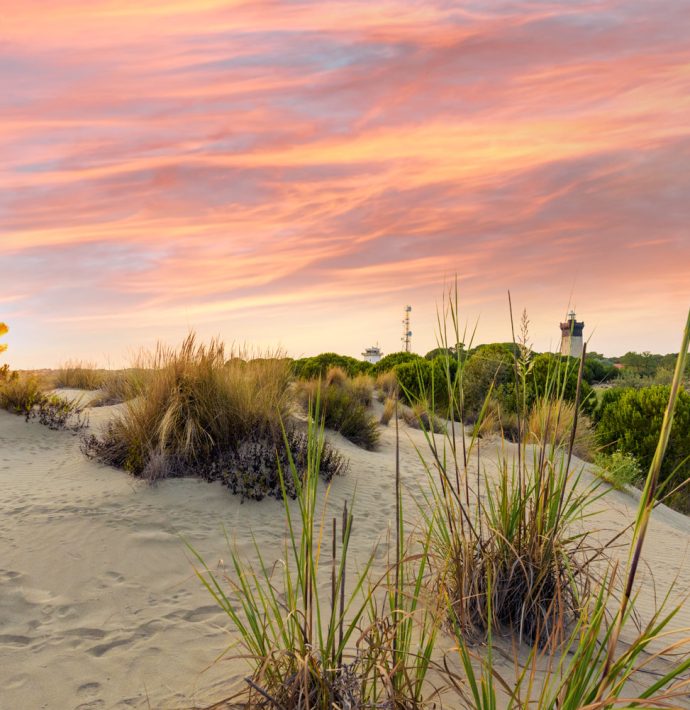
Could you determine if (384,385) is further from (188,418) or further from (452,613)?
(452,613)

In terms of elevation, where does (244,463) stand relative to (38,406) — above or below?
below

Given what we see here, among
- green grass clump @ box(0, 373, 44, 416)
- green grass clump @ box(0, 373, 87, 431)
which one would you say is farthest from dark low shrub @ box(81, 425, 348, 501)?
green grass clump @ box(0, 373, 44, 416)

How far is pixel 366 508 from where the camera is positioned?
6.42 metres

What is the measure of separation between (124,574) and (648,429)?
10.5m

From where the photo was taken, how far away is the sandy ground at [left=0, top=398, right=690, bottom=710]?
3.20 m

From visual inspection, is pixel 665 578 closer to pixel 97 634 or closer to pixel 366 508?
pixel 366 508

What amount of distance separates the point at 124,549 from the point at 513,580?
3.19 m

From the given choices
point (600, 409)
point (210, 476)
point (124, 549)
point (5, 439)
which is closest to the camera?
point (124, 549)

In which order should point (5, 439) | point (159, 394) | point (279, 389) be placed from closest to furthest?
point (159, 394), point (279, 389), point (5, 439)

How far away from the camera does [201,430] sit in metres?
6.65

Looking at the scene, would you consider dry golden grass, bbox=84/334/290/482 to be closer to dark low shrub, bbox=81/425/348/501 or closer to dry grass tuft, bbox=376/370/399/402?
dark low shrub, bbox=81/425/348/501

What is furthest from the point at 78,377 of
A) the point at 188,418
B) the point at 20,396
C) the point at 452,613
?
the point at 452,613

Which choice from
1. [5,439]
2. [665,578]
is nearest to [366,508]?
[665,578]

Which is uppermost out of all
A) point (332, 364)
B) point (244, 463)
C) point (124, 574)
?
point (332, 364)
